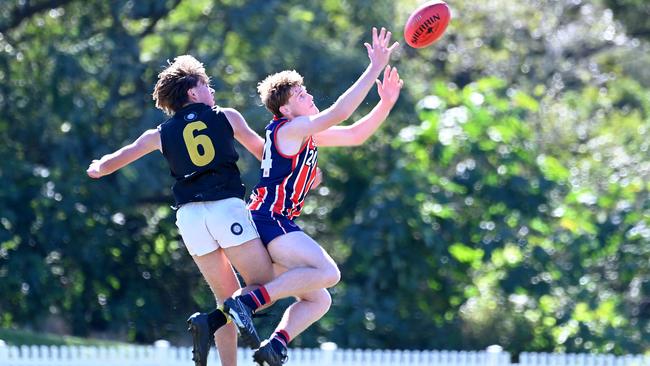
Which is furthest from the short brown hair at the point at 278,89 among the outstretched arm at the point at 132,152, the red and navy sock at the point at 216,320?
the red and navy sock at the point at 216,320

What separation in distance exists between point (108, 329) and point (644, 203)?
6925 mm

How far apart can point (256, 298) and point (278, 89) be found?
109cm

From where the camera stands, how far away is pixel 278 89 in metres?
6.12

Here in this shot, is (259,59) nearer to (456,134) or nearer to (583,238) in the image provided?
(456,134)

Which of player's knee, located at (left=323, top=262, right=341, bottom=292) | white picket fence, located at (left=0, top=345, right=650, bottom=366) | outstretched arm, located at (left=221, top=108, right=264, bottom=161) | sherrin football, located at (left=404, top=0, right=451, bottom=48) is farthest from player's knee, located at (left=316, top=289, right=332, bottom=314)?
white picket fence, located at (left=0, top=345, right=650, bottom=366)

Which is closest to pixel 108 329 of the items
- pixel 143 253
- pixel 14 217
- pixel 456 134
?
pixel 143 253

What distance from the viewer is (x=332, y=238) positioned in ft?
49.7

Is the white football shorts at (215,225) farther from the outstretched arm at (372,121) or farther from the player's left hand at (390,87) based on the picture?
the player's left hand at (390,87)

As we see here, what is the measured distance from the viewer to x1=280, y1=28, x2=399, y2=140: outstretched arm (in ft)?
19.1

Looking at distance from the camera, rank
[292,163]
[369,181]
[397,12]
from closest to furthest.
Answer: [292,163] → [369,181] → [397,12]

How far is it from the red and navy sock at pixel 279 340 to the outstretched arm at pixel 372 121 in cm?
107

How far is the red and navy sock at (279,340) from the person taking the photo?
5859 millimetres

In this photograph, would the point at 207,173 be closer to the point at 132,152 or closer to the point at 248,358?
the point at 132,152

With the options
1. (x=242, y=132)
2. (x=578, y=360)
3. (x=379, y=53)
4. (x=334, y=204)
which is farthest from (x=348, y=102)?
(x=334, y=204)
